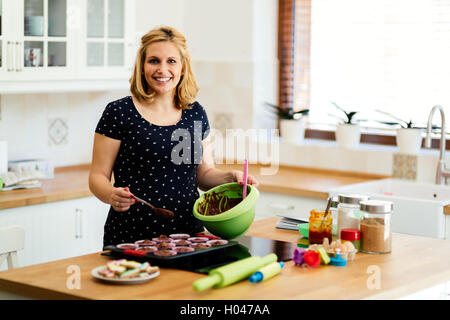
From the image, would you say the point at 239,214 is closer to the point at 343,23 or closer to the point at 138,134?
the point at 138,134

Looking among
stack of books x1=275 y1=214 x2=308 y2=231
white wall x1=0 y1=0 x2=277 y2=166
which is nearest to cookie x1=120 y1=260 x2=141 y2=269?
stack of books x1=275 y1=214 x2=308 y2=231

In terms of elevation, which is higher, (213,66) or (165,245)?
(213,66)

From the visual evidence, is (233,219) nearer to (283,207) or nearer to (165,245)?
(165,245)

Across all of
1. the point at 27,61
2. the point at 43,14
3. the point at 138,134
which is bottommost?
the point at 138,134

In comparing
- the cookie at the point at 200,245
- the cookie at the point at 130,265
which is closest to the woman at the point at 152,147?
the cookie at the point at 200,245

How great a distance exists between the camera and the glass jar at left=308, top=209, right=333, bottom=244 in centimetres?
260

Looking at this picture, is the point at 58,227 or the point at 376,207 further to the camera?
the point at 58,227

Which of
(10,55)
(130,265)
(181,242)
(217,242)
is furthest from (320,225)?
(10,55)

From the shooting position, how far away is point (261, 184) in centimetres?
420

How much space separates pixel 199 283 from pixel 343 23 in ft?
10.0

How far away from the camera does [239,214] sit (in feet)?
8.34

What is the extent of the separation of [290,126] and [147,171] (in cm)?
207

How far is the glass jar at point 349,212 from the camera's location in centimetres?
256
